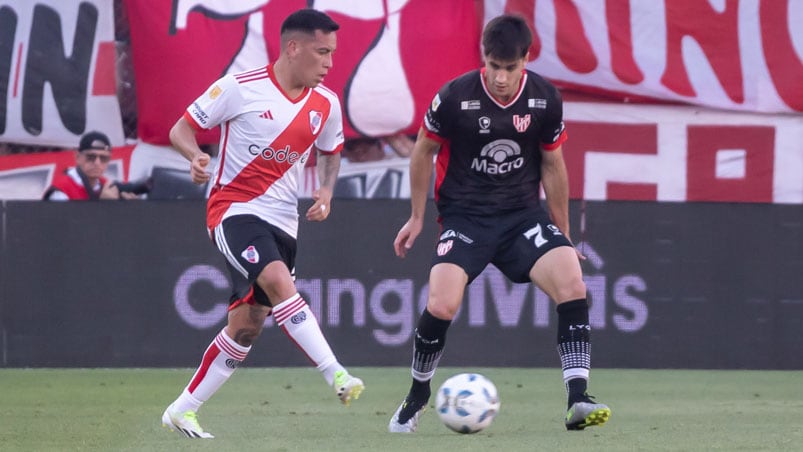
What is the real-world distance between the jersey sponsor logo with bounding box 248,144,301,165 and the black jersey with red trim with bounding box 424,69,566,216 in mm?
683

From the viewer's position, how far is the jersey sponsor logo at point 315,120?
23.2 feet

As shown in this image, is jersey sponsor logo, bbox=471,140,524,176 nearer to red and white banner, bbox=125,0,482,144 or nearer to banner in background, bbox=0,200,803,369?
banner in background, bbox=0,200,803,369

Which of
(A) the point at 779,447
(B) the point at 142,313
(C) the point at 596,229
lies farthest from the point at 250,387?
(A) the point at 779,447

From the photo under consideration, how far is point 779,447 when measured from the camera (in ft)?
20.5

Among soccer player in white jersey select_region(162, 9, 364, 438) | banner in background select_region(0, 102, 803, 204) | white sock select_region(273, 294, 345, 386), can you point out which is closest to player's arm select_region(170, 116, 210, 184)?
soccer player in white jersey select_region(162, 9, 364, 438)

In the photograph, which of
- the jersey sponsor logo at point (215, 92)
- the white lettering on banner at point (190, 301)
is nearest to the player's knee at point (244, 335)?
the jersey sponsor logo at point (215, 92)

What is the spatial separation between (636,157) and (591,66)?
0.96 meters

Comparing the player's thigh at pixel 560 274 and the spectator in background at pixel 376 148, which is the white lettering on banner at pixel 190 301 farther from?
the player's thigh at pixel 560 274

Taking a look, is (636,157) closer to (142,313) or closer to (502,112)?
(142,313)

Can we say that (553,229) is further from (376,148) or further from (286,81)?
(376,148)

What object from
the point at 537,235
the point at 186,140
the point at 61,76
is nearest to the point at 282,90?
the point at 186,140

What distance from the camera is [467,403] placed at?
666 centimetres

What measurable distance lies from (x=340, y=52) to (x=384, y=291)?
2648 millimetres

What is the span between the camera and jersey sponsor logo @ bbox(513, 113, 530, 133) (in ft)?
22.9
